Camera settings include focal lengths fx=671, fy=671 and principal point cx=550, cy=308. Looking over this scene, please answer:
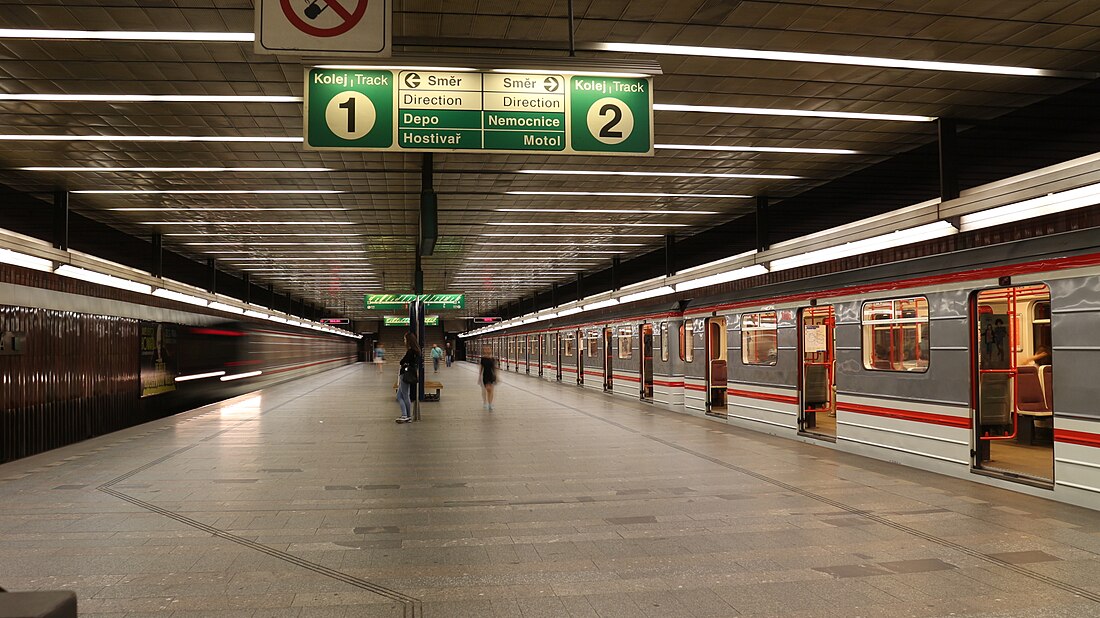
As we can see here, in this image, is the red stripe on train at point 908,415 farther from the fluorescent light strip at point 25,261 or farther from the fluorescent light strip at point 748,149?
the fluorescent light strip at point 25,261

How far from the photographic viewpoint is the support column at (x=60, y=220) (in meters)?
10.4

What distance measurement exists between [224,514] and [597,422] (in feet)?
26.3

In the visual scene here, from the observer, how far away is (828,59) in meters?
6.02

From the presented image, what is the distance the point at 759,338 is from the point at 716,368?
10.6 ft

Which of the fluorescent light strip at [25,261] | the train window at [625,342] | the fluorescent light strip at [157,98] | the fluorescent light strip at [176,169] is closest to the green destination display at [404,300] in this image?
the train window at [625,342]

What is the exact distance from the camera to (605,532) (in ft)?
17.7

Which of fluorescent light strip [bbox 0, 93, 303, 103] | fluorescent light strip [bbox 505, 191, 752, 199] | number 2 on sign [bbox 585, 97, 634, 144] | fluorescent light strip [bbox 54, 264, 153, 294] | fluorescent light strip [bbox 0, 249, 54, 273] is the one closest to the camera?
number 2 on sign [bbox 585, 97, 634, 144]

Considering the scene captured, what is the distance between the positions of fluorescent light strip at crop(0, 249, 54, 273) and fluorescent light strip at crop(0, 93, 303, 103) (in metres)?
2.53

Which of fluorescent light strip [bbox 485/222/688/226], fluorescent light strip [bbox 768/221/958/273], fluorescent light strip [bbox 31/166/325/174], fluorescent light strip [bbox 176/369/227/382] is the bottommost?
fluorescent light strip [bbox 176/369/227/382]

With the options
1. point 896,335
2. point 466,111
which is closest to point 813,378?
point 896,335

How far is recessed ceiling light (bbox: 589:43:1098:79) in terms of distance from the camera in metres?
5.82

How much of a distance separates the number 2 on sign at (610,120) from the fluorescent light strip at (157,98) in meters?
3.39

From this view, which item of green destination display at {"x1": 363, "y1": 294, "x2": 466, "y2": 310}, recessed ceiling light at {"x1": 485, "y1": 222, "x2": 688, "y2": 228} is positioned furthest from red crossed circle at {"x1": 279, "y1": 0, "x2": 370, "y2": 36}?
green destination display at {"x1": 363, "y1": 294, "x2": 466, "y2": 310}

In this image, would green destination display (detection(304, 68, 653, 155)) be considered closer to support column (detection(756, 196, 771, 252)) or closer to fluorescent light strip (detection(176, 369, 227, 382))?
support column (detection(756, 196, 771, 252))
